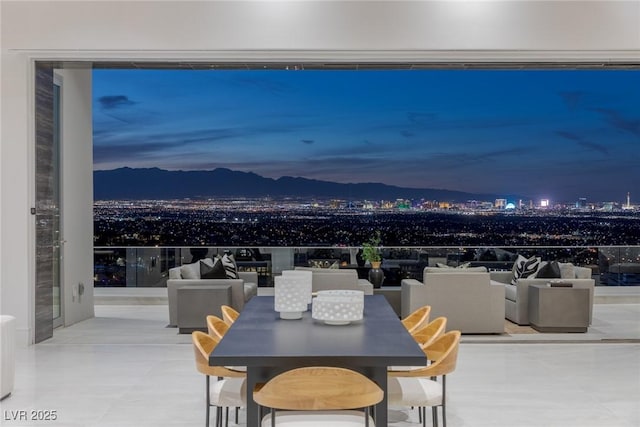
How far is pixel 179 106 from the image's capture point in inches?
505

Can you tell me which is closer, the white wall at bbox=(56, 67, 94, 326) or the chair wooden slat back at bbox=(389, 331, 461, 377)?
the chair wooden slat back at bbox=(389, 331, 461, 377)

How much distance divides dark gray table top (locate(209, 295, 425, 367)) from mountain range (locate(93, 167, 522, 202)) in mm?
8905

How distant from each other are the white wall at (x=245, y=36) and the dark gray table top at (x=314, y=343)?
10.9ft

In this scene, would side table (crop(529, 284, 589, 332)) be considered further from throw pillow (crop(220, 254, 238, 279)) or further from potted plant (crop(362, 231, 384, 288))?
throw pillow (crop(220, 254, 238, 279))

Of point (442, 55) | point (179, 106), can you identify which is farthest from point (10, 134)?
point (179, 106)

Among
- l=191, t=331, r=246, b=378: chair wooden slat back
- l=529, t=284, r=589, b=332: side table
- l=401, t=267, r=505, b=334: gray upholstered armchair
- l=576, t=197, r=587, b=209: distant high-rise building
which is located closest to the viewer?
l=191, t=331, r=246, b=378: chair wooden slat back

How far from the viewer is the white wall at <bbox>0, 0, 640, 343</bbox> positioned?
5910 millimetres

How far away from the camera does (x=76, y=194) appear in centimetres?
727

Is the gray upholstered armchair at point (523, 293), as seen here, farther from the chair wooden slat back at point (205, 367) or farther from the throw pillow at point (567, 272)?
the chair wooden slat back at point (205, 367)

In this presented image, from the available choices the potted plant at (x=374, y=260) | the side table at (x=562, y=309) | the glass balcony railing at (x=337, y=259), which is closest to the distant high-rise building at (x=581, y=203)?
the glass balcony railing at (x=337, y=259)

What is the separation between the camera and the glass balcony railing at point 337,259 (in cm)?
864

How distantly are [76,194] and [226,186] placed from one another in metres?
5.13

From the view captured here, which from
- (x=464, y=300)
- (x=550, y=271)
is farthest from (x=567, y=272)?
(x=464, y=300)

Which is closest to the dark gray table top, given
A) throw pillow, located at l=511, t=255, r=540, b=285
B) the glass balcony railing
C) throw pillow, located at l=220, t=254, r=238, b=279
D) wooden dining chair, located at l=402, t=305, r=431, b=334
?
wooden dining chair, located at l=402, t=305, r=431, b=334
